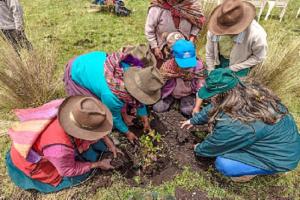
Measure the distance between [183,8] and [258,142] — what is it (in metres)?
1.81

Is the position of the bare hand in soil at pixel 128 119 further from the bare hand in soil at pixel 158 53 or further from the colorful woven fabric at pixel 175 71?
the bare hand in soil at pixel 158 53

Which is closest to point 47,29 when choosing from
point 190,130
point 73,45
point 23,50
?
point 73,45

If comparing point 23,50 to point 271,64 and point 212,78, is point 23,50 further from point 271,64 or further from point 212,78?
point 271,64

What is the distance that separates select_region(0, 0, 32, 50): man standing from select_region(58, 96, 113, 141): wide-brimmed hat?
187 centimetres

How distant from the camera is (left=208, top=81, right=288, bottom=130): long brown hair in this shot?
256 cm

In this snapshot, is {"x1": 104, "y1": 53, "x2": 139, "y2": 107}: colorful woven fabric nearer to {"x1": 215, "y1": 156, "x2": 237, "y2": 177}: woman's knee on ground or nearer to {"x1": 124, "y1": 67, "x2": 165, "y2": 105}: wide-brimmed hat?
{"x1": 124, "y1": 67, "x2": 165, "y2": 105}: wide-brimmed hat

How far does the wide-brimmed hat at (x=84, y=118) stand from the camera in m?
2.17

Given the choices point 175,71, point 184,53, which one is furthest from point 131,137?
point 184,53

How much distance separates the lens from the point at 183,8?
3.62 meters

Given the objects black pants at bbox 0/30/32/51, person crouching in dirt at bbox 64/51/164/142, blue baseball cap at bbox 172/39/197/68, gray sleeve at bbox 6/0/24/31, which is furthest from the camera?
black pants at bbox 0/30/32/51

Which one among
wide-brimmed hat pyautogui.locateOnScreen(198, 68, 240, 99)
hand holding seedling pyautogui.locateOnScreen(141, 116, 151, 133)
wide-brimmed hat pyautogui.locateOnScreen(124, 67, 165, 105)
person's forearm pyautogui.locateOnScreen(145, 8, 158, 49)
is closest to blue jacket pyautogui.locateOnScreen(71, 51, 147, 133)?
hand holding seedling pyautogui.locateOnScreen(141, 116, 151, 133)

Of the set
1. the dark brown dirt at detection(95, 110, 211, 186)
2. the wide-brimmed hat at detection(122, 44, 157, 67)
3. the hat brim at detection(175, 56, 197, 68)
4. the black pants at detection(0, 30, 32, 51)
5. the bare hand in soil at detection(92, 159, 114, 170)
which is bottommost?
the dark brown dirt at detection(95, 110, 211, 186)

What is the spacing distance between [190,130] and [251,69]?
1.12m

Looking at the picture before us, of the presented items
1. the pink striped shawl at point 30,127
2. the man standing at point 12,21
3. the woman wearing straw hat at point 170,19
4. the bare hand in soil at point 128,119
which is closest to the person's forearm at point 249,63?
the woman wearing straw hat at point 170,19
